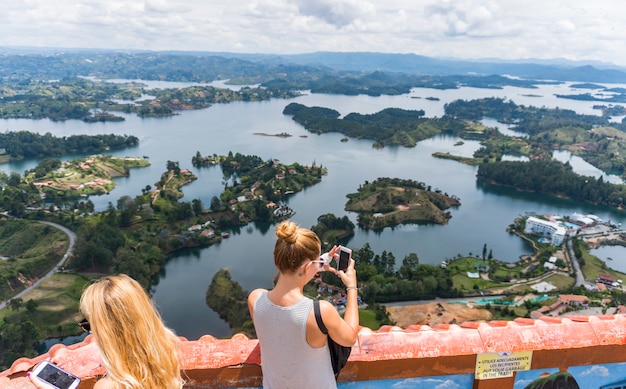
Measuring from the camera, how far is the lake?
14883mm

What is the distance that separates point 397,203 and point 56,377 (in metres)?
22.2

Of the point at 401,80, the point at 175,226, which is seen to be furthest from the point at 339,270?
the point at 401,80

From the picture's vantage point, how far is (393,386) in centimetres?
134

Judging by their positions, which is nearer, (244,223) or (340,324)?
(340,324)

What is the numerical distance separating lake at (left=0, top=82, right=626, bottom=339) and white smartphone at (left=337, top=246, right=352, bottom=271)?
10888mm

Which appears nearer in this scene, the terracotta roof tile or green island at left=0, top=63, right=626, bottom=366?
the terracotta roof tile

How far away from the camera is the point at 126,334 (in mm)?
863

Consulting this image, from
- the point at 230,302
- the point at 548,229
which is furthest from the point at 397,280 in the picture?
the point at 548,229

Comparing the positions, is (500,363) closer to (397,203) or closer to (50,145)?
(397,203)

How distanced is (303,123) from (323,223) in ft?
101

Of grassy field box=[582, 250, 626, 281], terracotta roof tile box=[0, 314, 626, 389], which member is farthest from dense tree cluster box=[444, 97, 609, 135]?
terracotta roof tile box=[0, 314, 626, 389]

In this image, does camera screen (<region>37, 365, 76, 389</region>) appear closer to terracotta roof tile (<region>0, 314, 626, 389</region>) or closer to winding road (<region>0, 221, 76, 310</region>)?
terracotta roof tile (<region>0, 314, 626, 389</region>)

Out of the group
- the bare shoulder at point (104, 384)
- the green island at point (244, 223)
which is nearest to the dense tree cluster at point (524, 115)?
the green island at point (244, 223)

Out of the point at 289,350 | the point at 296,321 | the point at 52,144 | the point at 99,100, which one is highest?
the point at 296,321
